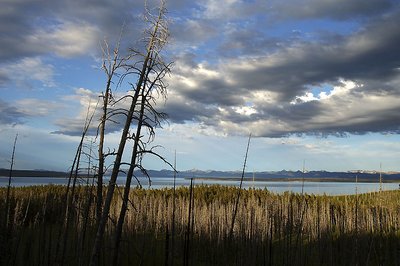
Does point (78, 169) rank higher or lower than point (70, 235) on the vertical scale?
higher

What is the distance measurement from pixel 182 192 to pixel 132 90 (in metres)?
16.2

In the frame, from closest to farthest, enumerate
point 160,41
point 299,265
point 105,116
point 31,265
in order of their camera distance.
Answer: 1. point 160,41
2. point 105,116
3. point 31,265
4. point 299,265

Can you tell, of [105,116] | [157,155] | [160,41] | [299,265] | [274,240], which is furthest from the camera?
[274,240]

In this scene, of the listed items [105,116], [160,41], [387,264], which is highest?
[160,41]

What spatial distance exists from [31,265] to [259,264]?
4311 millimetres

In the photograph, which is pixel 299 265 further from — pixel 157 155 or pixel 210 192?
pixel 210 192

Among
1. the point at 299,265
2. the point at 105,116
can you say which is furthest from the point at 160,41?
the point at 299,265

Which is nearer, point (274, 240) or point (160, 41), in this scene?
point (160, 41)

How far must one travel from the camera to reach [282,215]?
14.2 m

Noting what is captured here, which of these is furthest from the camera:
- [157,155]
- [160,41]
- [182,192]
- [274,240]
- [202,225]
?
[182,192]

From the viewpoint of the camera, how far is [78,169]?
3.32 meters

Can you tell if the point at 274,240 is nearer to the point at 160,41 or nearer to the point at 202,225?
the point at 202,225

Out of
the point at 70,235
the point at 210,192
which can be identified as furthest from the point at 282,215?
the point at 70,235

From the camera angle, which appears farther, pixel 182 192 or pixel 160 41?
pixel 182 192
